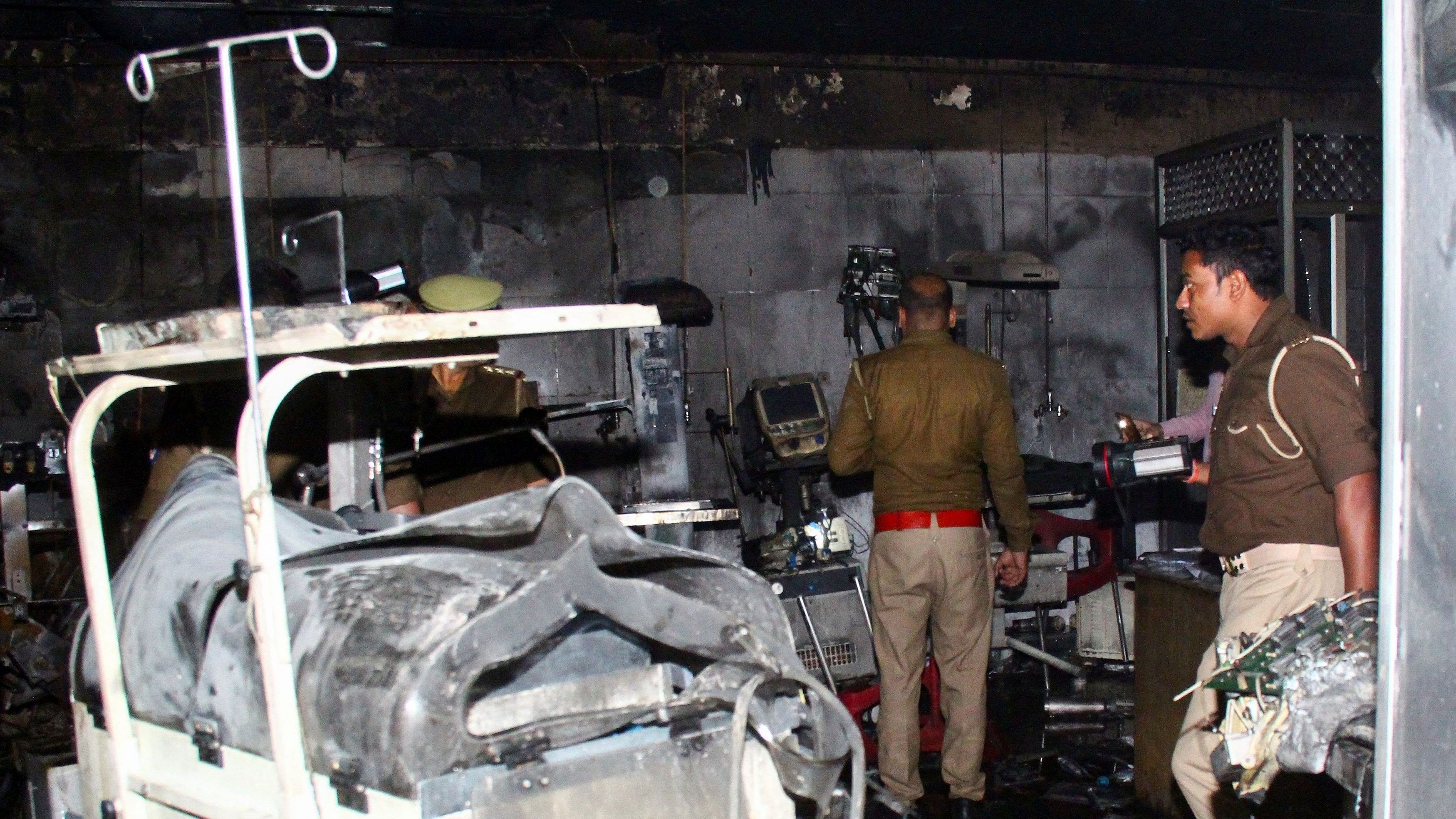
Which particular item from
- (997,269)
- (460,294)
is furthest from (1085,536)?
(460,294)

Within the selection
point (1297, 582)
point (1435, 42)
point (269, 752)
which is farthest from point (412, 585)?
point (1297, 582)

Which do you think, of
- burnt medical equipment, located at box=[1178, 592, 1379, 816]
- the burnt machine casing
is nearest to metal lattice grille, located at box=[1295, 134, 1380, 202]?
the burnt machine casing

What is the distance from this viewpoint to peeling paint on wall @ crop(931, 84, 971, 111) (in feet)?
20.4

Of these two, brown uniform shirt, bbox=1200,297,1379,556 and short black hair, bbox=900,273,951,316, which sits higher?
short black hair, bbox=900,273,951,316

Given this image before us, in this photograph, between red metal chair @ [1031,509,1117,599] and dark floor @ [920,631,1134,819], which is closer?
dark floor @ [920,631,1134,819]

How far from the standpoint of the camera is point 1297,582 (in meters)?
2.78

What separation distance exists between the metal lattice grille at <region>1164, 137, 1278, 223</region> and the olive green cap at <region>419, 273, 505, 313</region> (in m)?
3.56

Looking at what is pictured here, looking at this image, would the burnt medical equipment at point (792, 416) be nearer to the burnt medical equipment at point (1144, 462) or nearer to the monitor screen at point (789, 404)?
the monitor screen at point (789, 404)

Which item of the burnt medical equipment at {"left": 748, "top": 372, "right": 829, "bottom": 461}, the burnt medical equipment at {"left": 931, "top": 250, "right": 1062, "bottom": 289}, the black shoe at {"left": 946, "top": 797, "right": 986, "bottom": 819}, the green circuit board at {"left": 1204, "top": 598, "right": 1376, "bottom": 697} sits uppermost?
the burnt medical equipment at {"left": 931, "top": 250, "right": 1062, "bottom": 289}

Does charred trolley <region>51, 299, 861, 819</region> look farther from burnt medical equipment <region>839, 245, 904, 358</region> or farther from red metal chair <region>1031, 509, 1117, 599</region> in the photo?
burnt medical equipment <region>839, 245, 904, 358</region>

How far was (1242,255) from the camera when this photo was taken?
2975mm

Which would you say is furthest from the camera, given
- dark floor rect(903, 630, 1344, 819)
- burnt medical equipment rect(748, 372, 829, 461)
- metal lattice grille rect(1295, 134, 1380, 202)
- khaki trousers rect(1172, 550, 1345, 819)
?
burnt medical equipment rect(748, 372, 829, 461)

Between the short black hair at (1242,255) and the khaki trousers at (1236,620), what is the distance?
2.30 ft

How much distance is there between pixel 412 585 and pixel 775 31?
429 centimetres
